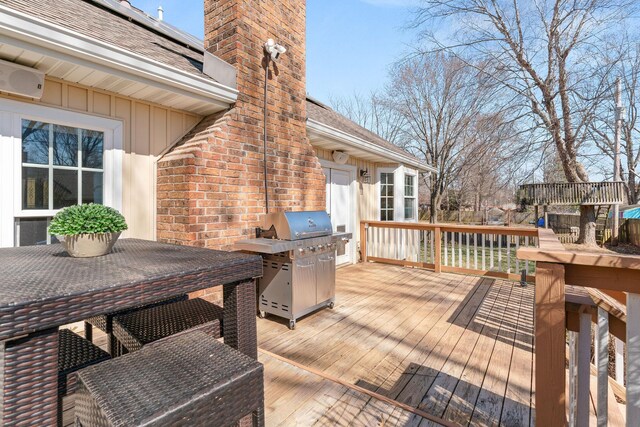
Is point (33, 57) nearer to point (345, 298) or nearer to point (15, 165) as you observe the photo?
point (15, 165)

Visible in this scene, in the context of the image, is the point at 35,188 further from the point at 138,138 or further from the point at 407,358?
the point at 407,358

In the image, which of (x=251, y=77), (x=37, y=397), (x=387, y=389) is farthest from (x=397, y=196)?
(x=37, y=397)

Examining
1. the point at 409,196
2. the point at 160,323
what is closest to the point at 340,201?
the point at 409,196

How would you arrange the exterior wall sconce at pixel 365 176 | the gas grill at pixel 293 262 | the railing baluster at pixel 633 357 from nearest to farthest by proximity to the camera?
the railing baluster at pixel 633 357
the gas grill at pixel 293 262
the exterior wall sconce at pixel 365 176

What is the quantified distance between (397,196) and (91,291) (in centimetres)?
741

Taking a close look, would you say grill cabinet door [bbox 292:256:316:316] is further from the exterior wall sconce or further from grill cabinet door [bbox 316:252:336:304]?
the exterior wall sconce

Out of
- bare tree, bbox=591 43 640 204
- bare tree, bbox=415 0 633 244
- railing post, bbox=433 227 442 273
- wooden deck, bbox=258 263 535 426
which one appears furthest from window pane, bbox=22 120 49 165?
bare tree, bbox=591 43 640 204

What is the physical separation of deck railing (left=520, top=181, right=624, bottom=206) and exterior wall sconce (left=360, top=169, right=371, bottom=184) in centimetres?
798

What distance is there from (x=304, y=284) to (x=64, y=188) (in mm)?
2453

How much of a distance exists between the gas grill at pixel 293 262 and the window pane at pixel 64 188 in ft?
5.17

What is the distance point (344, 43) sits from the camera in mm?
10703

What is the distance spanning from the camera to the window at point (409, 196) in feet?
27.6

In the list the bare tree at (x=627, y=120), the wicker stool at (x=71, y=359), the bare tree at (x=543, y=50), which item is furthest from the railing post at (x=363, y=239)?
the bare tree at (x=627, y=120)

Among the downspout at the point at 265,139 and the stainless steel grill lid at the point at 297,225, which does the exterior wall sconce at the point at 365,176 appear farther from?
the downspout at the point at 265,139
